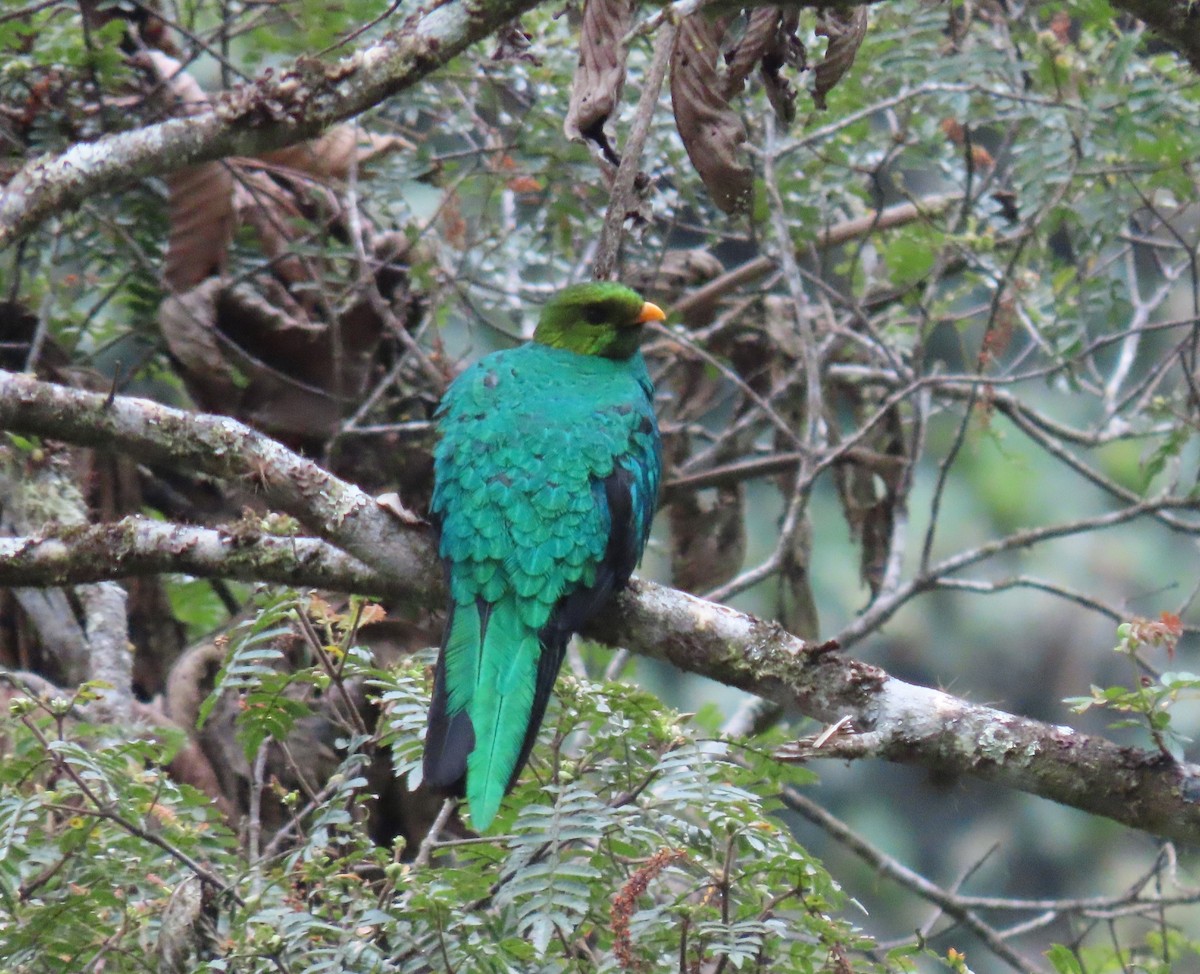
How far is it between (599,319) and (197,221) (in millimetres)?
1473

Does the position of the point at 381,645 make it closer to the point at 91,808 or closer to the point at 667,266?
Result: the point at 91,808

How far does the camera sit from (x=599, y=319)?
3.84 m

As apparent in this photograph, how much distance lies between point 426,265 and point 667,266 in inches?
39.7

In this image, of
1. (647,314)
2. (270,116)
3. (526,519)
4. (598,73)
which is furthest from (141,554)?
(647,314)

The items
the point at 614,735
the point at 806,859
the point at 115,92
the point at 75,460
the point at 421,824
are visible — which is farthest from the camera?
the point at 115,92

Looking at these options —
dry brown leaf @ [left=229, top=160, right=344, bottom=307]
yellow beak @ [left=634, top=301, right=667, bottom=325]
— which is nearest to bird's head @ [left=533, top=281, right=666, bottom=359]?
yellow beak @ [left=634, top=301, right=667, bottom=325]

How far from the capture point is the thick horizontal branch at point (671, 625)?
2412 millimetres

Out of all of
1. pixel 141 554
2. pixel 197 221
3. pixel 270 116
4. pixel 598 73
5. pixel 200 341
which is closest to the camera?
pixel 141 554

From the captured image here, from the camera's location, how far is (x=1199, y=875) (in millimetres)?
4781

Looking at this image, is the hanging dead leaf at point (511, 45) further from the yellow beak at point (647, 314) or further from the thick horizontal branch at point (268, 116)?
the yellow beak at point (647, 314)

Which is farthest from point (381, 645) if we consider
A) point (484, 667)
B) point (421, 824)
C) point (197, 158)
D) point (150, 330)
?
point (150, 330)

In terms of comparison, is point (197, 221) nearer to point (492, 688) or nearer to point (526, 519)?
point (526, 519)

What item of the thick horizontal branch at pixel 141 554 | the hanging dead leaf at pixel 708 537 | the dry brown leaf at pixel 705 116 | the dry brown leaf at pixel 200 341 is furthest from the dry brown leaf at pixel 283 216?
the thick horizontal branch at pixel 141 554

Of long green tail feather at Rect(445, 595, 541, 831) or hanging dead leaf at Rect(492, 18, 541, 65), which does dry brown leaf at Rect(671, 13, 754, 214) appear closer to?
hanging dead leaf at Rect(492, 18, 541, 65)
